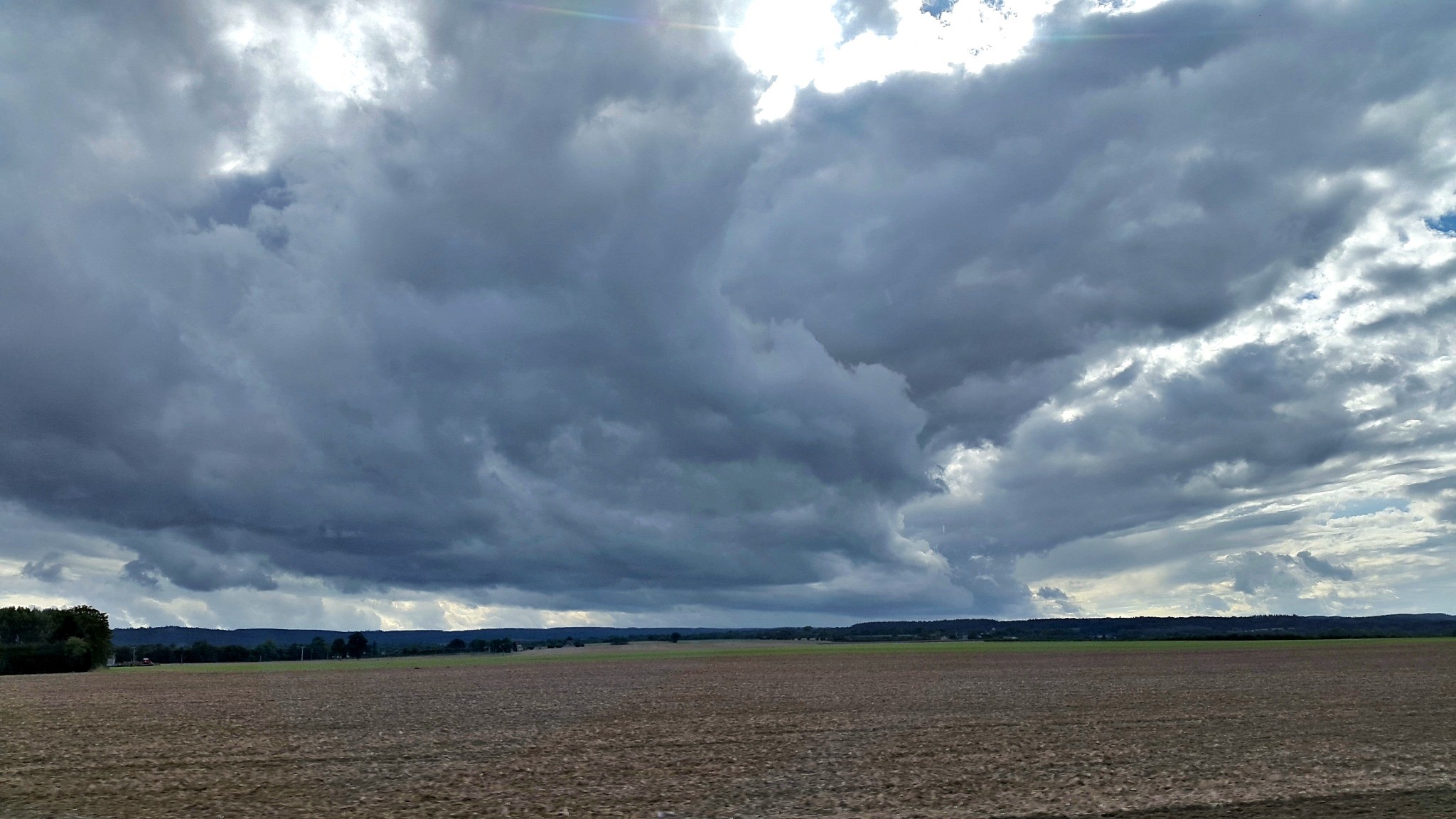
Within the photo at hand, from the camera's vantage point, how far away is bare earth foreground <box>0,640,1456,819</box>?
2131cm

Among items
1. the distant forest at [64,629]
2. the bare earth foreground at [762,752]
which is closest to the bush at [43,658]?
the distant forest at [64,629]

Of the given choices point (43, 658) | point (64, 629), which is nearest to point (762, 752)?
point (43, 658)

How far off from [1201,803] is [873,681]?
162 ft

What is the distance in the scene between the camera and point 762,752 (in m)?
29.3

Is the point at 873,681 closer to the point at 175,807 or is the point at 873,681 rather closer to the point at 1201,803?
the point at 1201,803

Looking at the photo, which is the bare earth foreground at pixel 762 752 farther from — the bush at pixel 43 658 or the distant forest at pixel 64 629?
the distant forest at pixel 64 629

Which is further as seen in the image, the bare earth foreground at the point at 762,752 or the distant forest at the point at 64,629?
the distant forest at the point at 64,629

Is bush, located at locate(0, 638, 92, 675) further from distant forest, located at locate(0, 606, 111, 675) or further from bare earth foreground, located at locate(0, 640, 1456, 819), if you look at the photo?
bare earth foreground, located at locate(0, 640, 1456, 819)

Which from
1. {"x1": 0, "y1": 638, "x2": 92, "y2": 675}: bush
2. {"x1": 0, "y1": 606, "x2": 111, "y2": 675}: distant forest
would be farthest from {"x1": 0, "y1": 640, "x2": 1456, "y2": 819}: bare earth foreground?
{"x1": 0, "y1": 606, "x2": 111, "y2": 675}: distant forest

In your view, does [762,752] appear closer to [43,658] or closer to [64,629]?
[43,658]

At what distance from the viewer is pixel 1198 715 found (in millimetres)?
39562

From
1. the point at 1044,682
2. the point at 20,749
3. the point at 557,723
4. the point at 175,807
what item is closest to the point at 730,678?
the point at 1044,682

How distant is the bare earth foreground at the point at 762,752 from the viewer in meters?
21.3

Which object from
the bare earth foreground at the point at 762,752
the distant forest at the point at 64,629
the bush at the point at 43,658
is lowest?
the bare earth foreground at the point at 762,752
